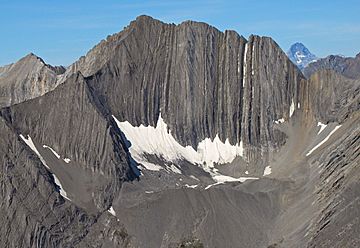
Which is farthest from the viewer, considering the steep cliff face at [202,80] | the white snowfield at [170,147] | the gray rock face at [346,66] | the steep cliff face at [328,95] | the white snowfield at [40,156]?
the gray rock face at [346,66]

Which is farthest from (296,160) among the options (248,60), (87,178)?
(87,178)

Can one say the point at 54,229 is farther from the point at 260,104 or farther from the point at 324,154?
the point at 260,104

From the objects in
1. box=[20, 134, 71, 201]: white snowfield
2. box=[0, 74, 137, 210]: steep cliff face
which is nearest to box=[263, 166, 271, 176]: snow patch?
box=[0, 74, 137, 210]: steep cliff face

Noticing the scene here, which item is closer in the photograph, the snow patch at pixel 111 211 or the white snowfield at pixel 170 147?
the snow patch at pixel 111 211

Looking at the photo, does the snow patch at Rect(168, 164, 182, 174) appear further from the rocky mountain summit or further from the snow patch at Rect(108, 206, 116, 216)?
the snow patch at Rect(108, 206, 116, 216)

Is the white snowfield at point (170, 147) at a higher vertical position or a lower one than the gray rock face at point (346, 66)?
lower

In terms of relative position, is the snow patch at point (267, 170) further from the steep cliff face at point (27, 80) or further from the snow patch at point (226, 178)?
the steep cliff face at point (27, 80)

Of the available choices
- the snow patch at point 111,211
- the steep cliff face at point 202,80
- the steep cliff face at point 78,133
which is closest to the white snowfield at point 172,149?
the steep cliff face at point 202,80
